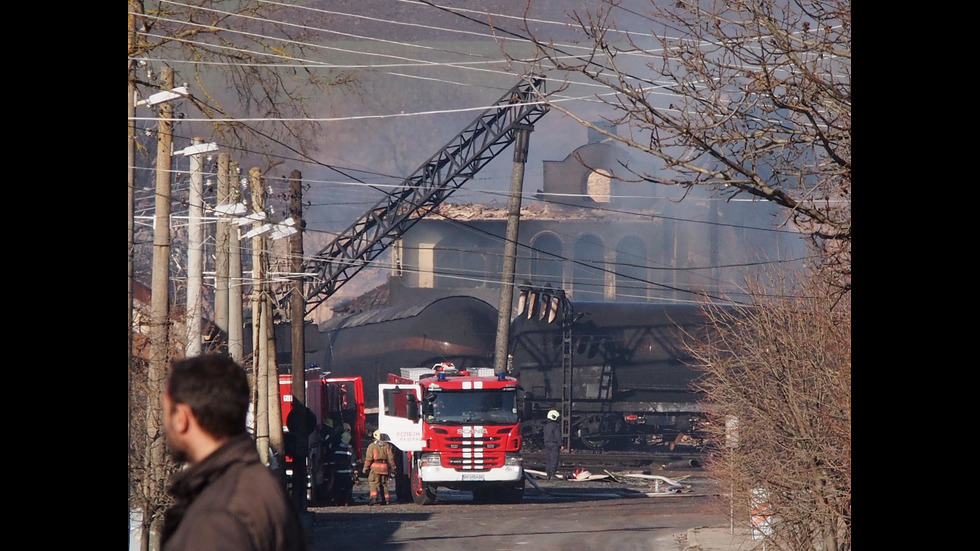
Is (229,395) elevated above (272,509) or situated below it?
above

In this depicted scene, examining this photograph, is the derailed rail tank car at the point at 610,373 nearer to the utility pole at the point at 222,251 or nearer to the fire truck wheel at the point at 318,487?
the fire truck wheel at the point at 318,487

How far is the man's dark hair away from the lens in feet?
11.3

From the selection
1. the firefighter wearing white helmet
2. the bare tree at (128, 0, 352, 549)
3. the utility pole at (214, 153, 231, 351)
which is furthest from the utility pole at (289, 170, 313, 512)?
the firefighter wearing white helmet

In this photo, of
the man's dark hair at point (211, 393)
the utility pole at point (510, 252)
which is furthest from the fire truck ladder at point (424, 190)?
the man's dark hair at point (211, 393)

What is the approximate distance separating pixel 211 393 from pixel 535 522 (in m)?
19.9

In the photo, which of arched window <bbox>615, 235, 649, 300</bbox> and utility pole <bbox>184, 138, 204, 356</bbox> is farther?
arched window <bbox>615, 235, 649, 300</bbox>

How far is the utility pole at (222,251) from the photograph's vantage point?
Answer: 21.2 meters

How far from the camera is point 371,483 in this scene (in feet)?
88.9

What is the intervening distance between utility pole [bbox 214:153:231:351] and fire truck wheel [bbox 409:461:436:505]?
21.6 feet

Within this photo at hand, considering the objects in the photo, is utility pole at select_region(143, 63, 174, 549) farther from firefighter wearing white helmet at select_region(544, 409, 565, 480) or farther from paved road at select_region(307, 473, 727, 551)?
firefighter wearing white helmet at select_region(544, 409, 565, 480)

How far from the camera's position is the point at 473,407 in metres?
26.6
